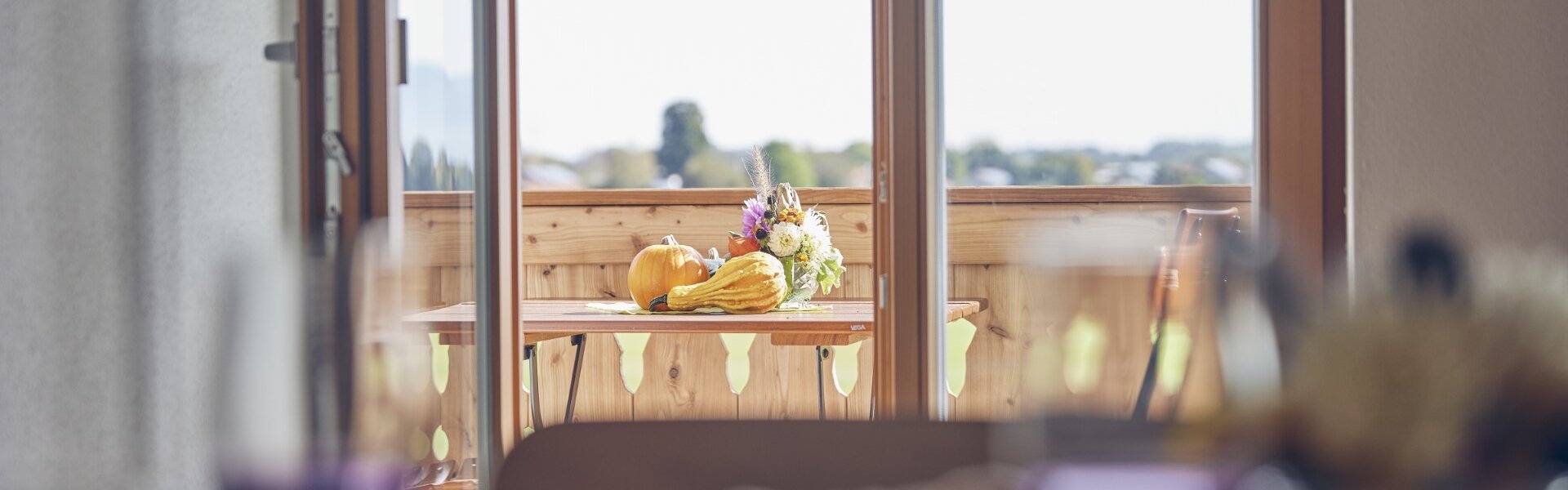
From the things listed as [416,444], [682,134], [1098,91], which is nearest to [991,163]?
[1098,91]

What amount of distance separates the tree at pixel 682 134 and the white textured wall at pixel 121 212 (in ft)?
6.85

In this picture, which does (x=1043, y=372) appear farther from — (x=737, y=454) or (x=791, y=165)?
(x=791, y=165)

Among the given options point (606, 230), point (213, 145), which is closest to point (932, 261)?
point (213, 145)

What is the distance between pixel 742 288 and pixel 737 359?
0.85 metres

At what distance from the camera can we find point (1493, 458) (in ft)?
0.65

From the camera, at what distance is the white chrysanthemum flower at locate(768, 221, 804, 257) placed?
2156 millimetres

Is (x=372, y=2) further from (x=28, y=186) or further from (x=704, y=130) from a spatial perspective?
(x=704, y=130)

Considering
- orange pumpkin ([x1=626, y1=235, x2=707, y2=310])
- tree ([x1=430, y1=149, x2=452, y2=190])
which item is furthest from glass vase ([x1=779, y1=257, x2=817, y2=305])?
tree ([x1=430, y1=149, x2=452, y2=190])

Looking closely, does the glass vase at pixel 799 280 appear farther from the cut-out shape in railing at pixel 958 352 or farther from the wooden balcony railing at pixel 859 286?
the cut-out shape in railing at pixel 958 352

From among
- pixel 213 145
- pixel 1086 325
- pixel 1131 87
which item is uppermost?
pixel 1131 87

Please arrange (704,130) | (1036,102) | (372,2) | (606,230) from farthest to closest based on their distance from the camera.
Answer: (704,130) < (606,230) < (1036,102) < (372,2)

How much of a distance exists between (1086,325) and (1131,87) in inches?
51.8

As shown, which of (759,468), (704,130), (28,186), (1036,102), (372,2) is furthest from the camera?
(704,130)

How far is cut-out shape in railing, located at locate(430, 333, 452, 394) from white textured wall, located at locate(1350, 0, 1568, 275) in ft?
3.92
